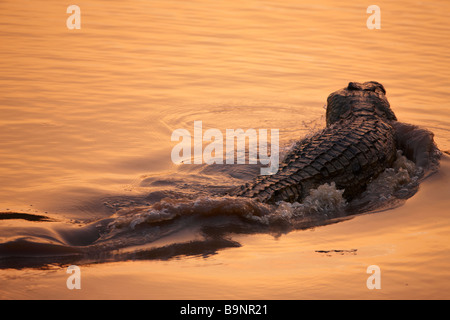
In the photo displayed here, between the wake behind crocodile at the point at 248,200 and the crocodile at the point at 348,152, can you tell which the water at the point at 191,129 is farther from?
the crocodile at the point at 348,152

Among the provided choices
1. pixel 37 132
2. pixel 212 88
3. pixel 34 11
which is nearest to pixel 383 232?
pixel 37 132

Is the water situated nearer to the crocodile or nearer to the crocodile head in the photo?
the crocodile

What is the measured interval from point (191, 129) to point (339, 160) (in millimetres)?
2689

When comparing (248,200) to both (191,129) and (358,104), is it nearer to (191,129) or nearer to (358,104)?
(358,104)

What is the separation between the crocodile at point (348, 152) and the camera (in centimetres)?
542

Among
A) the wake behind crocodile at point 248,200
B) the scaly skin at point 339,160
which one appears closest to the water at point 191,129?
the wake behind crocodile at point 248,200

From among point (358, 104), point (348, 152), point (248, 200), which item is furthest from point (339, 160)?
point (358, 104)

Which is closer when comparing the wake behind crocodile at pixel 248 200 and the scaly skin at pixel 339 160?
the wake behind crocodile at pixel 248 200

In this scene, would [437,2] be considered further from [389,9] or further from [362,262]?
[362,262]

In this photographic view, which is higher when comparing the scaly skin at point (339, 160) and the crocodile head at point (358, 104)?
the crocodile head at point (358, 104)

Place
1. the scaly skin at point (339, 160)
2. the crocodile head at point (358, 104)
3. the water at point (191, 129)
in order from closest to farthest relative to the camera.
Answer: the water at point (191, 129) < the scaly skin at point (339, 160) < the crocodile head at point (358, 104)

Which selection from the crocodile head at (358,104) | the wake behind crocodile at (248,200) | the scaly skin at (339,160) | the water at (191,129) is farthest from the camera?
the crocodile head at (358,104)

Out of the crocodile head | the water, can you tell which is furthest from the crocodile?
the water
